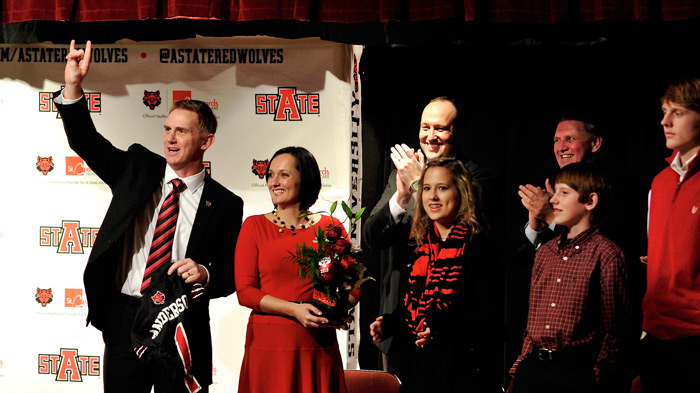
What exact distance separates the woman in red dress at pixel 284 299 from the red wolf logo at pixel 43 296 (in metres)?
2.31

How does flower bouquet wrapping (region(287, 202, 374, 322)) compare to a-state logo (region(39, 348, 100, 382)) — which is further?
a-state logo (region(39, 348, 100, 382))

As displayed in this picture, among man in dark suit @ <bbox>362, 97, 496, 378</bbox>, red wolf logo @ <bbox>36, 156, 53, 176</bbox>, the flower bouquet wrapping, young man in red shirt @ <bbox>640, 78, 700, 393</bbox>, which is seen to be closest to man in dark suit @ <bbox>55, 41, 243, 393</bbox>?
the flower bouquet wrapping

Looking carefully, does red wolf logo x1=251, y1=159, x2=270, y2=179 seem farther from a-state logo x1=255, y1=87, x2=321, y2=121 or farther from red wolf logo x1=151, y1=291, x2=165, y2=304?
red wolf logo x1=151, y1=291, x2=165, y2=304

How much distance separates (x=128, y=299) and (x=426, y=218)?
1.53m

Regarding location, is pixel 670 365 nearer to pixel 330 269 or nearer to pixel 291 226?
pixel 330 269

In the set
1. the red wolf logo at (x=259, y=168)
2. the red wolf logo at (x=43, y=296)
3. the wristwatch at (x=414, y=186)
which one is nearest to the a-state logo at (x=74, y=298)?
the red wolf logo at (x=43, y=296)

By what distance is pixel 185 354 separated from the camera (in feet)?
12.2

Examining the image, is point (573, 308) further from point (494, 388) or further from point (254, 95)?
point (254, 95)

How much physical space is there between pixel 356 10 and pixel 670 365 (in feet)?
8.53

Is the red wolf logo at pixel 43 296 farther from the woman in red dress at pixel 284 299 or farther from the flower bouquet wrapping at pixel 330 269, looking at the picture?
Result: the flower bouquet wrapping at pixel 330 269

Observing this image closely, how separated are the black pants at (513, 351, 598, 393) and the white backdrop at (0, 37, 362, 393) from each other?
1.92 m

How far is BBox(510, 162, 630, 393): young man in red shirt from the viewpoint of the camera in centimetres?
324

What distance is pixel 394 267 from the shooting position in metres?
4.19

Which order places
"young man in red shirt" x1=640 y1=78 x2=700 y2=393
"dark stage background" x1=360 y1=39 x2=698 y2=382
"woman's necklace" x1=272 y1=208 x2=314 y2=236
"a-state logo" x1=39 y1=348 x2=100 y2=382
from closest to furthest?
"young man in red shirt" x1=640 y1=78 x2=700 y2=393 → "woman's necklace" x1=272 y1=208 x2=314 y2=236 → "dark stage background" x1=360 y1=39 x2=698 y2=382 → "a-state logo" x1=39 y1=348 x2=100 y2=382
